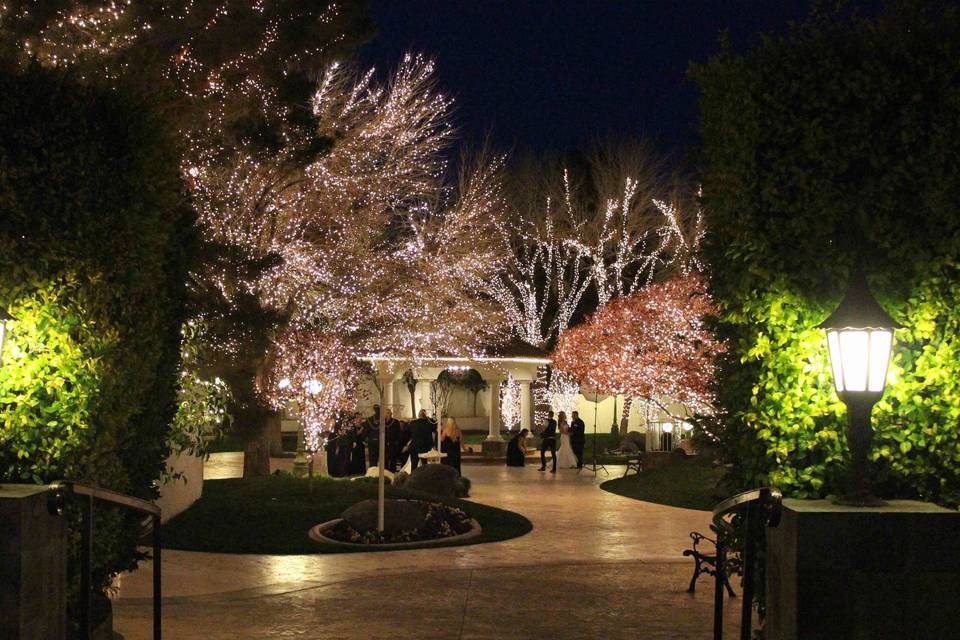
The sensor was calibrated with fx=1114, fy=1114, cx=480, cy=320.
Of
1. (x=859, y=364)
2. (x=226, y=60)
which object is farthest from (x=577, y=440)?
(x=859, y=364)

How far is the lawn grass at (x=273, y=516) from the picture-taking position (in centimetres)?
1416

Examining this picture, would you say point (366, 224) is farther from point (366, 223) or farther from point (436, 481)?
point (436, 481)

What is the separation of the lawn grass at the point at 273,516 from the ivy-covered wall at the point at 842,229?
8.24 meters

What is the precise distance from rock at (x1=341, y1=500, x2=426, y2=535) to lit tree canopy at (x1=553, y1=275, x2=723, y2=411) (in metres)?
12.8

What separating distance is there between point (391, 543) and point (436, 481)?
6.39m

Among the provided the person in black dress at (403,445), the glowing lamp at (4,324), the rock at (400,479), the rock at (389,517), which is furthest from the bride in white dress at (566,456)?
the glowing lamp at (4,324)

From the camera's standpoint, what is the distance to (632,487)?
23.5 m

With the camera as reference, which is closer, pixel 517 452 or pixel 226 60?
pixel 226 60

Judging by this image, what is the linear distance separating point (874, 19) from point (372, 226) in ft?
64.7

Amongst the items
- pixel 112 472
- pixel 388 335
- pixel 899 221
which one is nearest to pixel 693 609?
pixel 899 221

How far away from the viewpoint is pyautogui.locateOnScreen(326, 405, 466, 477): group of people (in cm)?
2444

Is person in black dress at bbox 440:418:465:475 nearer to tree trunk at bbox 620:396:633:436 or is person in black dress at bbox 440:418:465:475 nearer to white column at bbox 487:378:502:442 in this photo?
white column at bbox 487:378:502:442

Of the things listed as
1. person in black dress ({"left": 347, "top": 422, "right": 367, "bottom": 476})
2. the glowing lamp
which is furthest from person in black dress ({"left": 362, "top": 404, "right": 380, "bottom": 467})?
the glowing lamp

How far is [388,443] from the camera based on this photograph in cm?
2552
